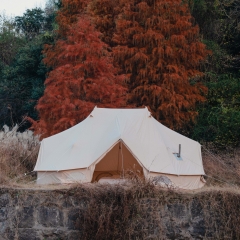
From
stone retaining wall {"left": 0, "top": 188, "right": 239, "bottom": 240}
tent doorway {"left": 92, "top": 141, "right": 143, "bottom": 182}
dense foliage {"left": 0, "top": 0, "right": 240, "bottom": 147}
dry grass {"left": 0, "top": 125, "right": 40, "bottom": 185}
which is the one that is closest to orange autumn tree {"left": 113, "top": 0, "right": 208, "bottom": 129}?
dense foliage {"left": 0, "top": 0, "right": 240, "bottom": 147}

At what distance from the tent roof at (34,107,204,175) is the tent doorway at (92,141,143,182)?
2.24 ft

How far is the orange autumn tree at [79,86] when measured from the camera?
18.3 meters

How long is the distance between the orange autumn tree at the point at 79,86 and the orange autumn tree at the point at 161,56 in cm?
143

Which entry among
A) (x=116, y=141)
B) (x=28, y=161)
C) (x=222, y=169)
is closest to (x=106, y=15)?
(x=28, y=161)

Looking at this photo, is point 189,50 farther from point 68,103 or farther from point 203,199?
point 203,199

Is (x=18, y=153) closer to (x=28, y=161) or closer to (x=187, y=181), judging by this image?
(x=28, y=161)

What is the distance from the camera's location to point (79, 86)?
A: 1839cm

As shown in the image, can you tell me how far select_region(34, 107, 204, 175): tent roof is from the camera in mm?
13234

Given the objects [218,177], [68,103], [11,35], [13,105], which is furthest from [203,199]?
[11,35]

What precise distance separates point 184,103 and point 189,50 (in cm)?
213

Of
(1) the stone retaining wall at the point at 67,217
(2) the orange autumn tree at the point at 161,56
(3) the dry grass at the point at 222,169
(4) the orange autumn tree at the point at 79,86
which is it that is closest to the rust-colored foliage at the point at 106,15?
(2) the orange autumn tree at the point at 161,56

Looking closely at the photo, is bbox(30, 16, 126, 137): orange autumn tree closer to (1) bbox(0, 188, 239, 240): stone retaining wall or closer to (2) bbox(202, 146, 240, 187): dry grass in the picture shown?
(2) bbox(202, 146, 240, 187): dry grass

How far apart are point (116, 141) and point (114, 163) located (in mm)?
1732

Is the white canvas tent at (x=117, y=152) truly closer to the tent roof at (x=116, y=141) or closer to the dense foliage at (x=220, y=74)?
the tent roof at (x=116, y=141)
